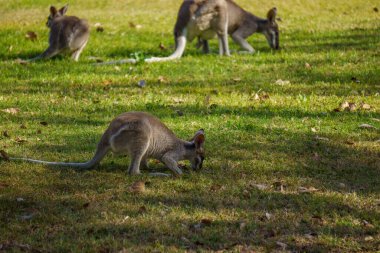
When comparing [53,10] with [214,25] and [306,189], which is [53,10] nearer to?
[214,25]

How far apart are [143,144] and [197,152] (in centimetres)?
62

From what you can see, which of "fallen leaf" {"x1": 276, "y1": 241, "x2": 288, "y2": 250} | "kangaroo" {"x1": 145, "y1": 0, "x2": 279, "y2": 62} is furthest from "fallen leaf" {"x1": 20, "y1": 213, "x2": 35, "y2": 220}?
"kangaroo" {"x1": 145, "y1": 0, "x2": 279, "y2": 62}

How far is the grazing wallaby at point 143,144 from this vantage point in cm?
680

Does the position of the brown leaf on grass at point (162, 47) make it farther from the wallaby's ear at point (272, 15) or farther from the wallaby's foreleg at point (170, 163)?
the wallaby's foreleg at point (170, 163)

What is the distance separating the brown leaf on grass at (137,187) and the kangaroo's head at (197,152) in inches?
30.3

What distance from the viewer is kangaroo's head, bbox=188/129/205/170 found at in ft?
A: 23.8

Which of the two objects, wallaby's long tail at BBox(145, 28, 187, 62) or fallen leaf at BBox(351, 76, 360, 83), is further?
wallaby's long tail at BBox(145, 28, 187, 62)

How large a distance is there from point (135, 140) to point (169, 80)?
16.7 ft

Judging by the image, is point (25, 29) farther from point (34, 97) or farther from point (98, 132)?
point (98, 132)

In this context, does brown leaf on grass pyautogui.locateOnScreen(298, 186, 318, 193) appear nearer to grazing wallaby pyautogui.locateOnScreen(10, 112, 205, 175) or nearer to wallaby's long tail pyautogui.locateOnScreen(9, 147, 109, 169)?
grazing wallaby pyautogui.locateOnScreen(10, 112, 205, 175)

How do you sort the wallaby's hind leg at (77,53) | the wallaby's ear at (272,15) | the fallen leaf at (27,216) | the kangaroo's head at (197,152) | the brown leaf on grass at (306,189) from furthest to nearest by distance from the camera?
the wallaby's ear at (272,15) → the wallaby's hind leg at (77,53) → the kangaroo's head at (197,152) → the brown leaf on grass at (306,189) → the fallen leaf at (27,216)

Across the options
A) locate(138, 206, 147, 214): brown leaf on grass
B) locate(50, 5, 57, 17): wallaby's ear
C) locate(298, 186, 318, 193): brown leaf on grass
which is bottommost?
locate(298, 186, 318, 193): brown leaf on grass

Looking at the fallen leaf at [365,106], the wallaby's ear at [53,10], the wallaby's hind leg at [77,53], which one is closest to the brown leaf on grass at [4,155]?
the fallen leaf at [365,106]

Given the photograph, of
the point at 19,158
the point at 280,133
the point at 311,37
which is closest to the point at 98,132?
the point at 19,158
